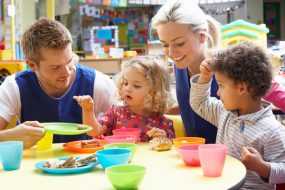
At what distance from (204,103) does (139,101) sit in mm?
335

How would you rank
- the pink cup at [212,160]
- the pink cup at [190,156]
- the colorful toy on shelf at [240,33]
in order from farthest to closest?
the colorful toy on shelf at [240,33] < the pink cup at [190,156] < the pink cup at [212,160]

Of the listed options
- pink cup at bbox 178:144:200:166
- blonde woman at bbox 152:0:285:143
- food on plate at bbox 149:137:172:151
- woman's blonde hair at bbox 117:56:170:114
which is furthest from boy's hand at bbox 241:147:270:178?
woman's blonde hair at bbox 117:56:170:114

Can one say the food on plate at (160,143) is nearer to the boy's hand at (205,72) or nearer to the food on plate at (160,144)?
the food on plate at (160,144)

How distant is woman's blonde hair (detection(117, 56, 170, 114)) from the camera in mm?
1947

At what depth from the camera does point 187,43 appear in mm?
1773

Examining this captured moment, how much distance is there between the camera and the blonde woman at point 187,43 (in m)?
1.77

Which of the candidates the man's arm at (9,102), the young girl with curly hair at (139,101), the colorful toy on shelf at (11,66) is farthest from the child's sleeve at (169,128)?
the colorful toy on shelf at (11,66)

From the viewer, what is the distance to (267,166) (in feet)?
4.30

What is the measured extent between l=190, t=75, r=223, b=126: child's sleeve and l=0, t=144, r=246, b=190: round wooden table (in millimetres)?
440

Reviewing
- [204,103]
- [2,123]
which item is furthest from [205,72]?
[2,123]

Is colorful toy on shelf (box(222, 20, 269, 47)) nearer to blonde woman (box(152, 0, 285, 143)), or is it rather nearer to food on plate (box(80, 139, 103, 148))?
blonde woman (box(152, 0, 285, 143))

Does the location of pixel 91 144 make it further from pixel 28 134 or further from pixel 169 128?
pixel 169 128

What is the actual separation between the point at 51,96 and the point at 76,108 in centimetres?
13

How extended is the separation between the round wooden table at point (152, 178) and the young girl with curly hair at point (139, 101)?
607mm
